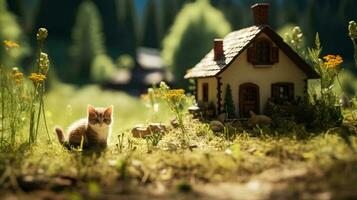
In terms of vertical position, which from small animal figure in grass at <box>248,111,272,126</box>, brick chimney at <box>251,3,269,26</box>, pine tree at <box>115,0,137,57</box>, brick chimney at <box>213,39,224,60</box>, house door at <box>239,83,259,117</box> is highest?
pine tree at <box>115,0,137,57</box>

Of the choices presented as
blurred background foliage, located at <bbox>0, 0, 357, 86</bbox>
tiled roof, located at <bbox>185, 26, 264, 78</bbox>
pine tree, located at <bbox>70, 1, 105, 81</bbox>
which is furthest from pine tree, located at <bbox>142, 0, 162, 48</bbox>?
tiled roof, located at <bbox>185, 26, 264, 78</bbox>

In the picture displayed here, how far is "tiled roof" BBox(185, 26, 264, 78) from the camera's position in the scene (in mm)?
12453

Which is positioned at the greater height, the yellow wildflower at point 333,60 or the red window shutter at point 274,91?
the yellow wildflower at point 333,60

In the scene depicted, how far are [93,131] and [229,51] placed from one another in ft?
18.7

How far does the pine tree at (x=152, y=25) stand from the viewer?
62906 mm

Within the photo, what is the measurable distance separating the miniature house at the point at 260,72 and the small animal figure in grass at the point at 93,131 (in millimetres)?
4523

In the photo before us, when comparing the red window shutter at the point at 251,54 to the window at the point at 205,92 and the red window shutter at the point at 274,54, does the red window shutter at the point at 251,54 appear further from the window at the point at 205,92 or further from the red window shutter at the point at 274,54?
the window at the point at 205,92

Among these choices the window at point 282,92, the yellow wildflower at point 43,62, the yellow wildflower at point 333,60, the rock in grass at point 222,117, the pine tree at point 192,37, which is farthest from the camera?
the pine tree at point 192,37

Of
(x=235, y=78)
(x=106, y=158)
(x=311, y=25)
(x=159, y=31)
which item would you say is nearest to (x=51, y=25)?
(x=159, y=31)

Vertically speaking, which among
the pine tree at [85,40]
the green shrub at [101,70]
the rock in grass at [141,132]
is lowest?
the rock in grass at [141,132]

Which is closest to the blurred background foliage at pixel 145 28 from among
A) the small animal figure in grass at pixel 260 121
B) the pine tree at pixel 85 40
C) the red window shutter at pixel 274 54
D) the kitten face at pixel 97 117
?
the pine tree at pixel 85 40

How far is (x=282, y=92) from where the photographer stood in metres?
13.4

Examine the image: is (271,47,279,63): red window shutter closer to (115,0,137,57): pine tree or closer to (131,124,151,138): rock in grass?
(131,124,151,138): rock in grass

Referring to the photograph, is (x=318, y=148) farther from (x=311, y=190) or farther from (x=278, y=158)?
(x=311, y=190)
